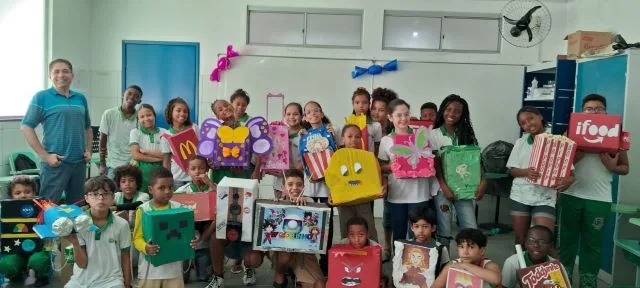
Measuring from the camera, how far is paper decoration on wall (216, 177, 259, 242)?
2.79m

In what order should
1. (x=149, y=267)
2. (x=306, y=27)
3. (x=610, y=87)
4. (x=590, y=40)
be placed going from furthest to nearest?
(x=306, y=27), (x=590, y=40), (x=610, y=87), (x=149, y=267)

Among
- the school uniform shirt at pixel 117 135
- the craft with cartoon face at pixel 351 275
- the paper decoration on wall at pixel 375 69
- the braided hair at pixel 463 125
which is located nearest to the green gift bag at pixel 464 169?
the braided hair at pixel 463 125

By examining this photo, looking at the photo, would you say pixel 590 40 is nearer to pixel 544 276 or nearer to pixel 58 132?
pixel 544 276

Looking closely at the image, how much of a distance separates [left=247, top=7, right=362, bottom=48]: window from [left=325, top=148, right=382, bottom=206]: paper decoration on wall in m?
3.21

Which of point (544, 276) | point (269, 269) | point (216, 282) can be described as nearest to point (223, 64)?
point (269, 269)

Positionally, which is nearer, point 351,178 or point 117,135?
point 351,178

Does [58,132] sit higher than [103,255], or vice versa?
[58,132]

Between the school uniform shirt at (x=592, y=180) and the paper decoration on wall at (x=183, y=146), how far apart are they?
272 centimetres

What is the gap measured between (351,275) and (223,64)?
3.76 meters

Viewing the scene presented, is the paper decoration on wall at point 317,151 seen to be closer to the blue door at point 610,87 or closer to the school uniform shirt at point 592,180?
the school uniform shirt at point 592,180

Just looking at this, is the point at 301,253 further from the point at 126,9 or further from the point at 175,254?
the point at 126,9

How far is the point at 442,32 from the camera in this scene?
19.8ft

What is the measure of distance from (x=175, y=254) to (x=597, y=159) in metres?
2.84

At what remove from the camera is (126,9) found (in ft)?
19.3
